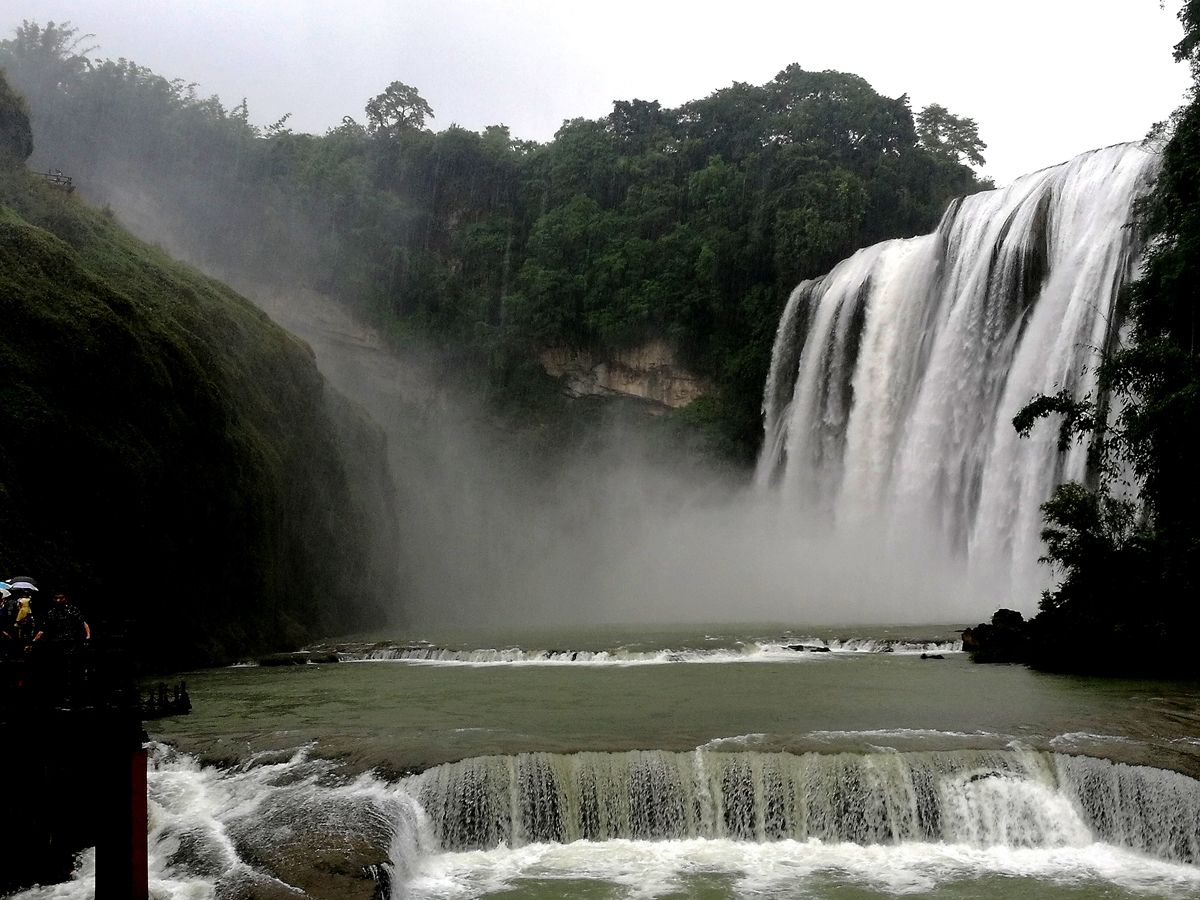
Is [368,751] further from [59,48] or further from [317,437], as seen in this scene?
[59,48]

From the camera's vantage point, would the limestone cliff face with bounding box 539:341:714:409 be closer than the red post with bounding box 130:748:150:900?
No

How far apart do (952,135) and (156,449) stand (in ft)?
171

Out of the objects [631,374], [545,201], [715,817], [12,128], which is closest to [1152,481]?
[715,817]

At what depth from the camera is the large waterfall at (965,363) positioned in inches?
1138

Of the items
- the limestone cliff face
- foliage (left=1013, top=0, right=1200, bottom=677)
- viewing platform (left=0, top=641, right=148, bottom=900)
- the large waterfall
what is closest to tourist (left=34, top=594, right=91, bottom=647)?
viewing platform (left=0, top=641, right=148, bottom=900)

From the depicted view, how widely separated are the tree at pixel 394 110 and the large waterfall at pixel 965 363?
36846 mm

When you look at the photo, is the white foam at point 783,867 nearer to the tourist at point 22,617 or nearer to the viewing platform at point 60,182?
the tourist at point 22,617

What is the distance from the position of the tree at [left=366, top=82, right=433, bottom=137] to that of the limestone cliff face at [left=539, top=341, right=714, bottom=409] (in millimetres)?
25704

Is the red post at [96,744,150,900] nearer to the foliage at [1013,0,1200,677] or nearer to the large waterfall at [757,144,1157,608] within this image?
the foliage at [1013,0,1200,677]

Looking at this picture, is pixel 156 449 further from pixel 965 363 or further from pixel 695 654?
pixel 965 363

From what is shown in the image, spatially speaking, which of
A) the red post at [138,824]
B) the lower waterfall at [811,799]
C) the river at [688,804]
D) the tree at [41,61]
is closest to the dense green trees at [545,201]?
the tree at [41,61]

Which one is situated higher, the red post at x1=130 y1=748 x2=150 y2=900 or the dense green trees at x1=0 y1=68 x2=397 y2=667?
the dense green trees at x1=0 y1=68 x2=397 y2=667

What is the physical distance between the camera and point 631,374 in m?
51.4

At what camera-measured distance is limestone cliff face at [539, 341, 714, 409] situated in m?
50.4
